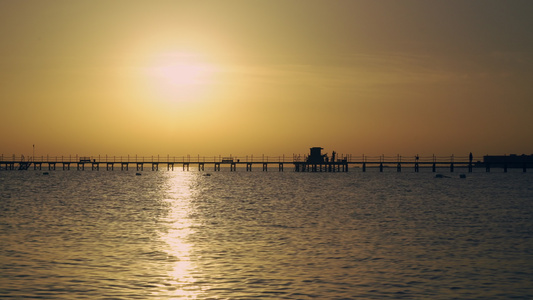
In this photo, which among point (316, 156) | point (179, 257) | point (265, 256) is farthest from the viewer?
point (316, 156)

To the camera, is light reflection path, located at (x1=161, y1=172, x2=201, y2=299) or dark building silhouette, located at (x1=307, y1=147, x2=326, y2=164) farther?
dark building silhouette, located at (x1=307, y1=147, x2=326, y2=164)

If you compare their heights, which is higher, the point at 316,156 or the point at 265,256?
the point at 316,156

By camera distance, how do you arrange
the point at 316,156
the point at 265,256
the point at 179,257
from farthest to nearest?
the point at 316,156 → the point at 265,256 → the point at 179,257

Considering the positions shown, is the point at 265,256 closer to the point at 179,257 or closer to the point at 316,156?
the point at 179,257

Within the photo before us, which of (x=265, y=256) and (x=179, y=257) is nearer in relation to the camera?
(x=179, y=257)

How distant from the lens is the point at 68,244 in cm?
2644

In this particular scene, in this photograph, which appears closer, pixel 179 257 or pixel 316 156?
pixel 179 257

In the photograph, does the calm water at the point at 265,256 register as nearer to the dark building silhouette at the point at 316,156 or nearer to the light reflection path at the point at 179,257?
the light reflection path at the point at 179,257

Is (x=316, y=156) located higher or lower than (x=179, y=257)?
higher

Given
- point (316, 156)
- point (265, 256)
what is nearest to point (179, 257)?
point (265, 256)

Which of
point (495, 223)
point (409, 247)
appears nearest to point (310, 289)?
point (409, 247)

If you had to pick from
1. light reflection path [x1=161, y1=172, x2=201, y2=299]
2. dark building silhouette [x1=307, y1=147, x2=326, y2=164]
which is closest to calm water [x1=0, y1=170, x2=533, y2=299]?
light reflection path [x1=161, y1=172, x2=201, y2=299]

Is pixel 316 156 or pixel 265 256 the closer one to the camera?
pixel 265 256

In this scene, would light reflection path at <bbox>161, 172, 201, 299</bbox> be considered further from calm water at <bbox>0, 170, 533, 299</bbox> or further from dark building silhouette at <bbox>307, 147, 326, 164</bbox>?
dark building silhouette at <bbox>307, 147, 326, 164</bbox>
